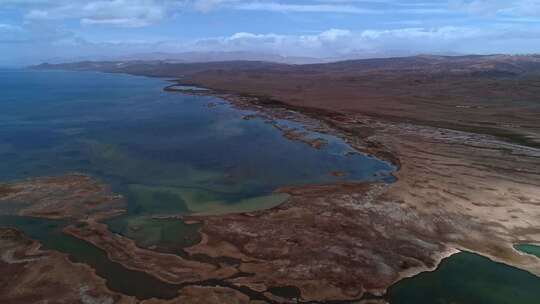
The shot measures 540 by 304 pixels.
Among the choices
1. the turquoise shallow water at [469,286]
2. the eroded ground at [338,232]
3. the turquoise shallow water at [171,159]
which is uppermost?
the turquoise shallow water at [171,159]

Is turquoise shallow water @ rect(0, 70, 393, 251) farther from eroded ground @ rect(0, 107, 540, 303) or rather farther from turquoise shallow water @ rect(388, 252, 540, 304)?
turquoise shallow water @ rect(388, 252, 540, 304)

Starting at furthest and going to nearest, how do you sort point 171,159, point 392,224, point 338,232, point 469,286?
point 171,159 → point 392,224 → point 338,232 → point 469,286

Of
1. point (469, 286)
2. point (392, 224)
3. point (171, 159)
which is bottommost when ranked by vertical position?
point (469, 286)

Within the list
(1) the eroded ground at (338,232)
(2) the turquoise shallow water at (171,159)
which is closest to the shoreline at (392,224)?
(1) the eroded ground at (338,232)

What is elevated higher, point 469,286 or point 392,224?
point 392,224

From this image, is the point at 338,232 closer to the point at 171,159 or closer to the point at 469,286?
the point at 469,286

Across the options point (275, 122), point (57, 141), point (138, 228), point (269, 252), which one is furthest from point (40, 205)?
point (275, 122)

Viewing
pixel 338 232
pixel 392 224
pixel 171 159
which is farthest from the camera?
pixel 171 159

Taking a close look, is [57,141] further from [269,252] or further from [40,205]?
[269,252]

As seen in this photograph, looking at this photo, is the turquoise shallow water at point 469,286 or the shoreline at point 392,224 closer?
the turquoise shallow water at point 469,286

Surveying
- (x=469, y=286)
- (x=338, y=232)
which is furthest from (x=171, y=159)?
(x=469, y=286)

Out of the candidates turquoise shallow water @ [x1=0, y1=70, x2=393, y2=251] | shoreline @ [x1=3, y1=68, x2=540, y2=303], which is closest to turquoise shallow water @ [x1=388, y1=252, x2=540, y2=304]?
shoreline @ [x1=3, y1=68, x2=540, y2=303]

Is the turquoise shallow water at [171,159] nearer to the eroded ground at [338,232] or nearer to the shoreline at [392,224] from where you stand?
the eroded ground at [338,232]

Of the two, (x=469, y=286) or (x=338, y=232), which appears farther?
(x=338, y=232)
